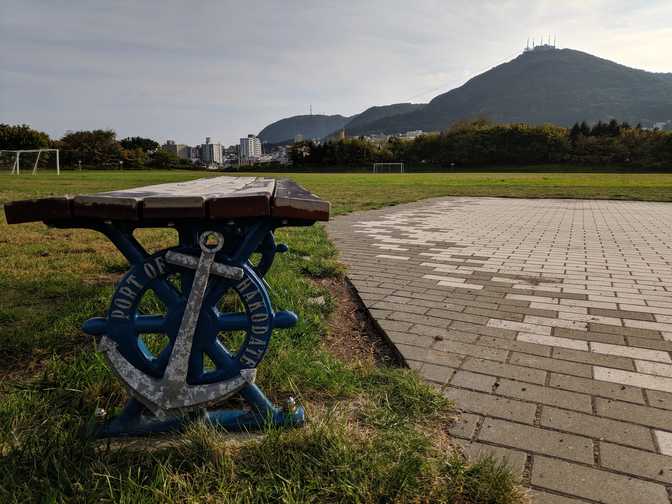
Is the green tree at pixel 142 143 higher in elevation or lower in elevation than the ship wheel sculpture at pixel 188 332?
higher

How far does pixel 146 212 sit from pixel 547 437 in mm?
1940

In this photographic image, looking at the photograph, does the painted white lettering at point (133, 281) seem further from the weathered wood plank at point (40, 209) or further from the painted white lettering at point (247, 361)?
the painted white lettering at point (247, 361)

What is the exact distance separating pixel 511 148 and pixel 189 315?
81.0 metres

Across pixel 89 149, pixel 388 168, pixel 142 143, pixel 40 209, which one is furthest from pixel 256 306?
pixel 142 143

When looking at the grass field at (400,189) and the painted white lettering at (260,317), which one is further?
the grass field at (400,189)

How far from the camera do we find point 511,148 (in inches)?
2975

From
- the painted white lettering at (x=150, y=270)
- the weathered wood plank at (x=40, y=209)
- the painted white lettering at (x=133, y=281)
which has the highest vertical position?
the weathered wood plank at (x=40, y=209)

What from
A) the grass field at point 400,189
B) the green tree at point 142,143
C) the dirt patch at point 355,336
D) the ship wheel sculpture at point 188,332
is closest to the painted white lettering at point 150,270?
the ship wheel sculpture at point 188,332

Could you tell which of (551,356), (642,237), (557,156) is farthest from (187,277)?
(557,156)

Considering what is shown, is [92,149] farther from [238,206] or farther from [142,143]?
[238,206]

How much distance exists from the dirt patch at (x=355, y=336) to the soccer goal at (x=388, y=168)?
70.0 meters

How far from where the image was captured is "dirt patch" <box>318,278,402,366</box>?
116 inches

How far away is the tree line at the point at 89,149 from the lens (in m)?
66.2

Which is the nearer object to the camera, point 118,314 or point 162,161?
point 118,314
